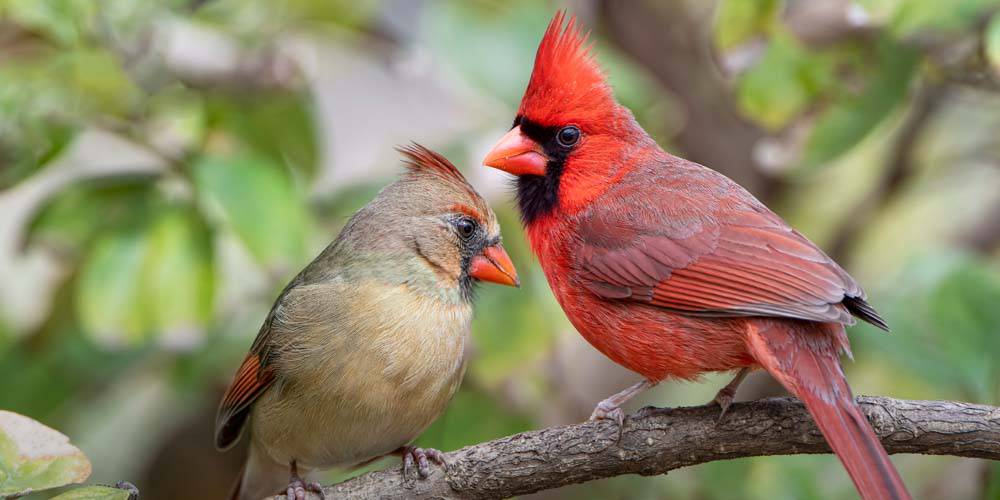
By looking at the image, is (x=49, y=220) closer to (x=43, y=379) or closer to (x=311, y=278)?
(x=43, y=379)

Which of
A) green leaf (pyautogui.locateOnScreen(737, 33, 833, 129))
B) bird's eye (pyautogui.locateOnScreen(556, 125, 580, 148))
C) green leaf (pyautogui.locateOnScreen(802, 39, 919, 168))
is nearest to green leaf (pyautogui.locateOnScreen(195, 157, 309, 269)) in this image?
bird's eye (pyautogui.locateOnScreen(556, 125, 580, 148))

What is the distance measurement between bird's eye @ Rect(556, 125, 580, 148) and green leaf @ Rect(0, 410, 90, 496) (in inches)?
54.7

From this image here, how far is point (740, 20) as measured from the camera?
340 centimetres

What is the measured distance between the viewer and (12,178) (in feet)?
10.5

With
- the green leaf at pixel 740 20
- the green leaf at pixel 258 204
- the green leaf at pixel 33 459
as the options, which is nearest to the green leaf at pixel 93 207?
the green leaf at pixel 258 204

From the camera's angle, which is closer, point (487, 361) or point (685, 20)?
point (487, 361)

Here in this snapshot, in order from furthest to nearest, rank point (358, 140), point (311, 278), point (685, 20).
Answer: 1. point (358, 140)
2. point (685, 20)
3. point (311, 278)

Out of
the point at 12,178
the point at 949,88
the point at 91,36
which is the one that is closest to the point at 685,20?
the point at 949,88

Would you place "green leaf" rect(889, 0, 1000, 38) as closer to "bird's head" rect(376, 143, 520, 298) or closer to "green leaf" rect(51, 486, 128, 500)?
"bird's head" rect(376, 143, 520, 298)

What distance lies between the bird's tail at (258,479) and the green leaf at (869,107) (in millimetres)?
1842

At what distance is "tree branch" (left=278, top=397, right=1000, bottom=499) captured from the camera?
2305 millimetres

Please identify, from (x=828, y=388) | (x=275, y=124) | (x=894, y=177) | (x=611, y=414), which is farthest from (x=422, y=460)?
(x=894, y=177)

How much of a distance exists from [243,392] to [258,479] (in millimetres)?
414

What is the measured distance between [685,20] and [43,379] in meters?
3.06
